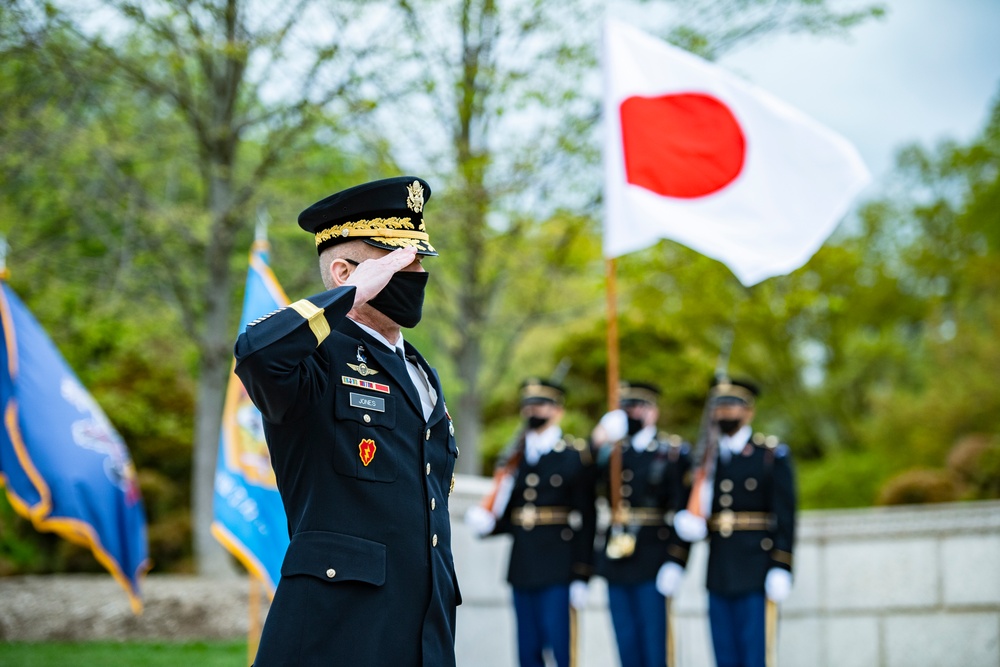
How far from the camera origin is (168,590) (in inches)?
408

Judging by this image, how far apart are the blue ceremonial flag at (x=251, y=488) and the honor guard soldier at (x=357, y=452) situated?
12.8 ft

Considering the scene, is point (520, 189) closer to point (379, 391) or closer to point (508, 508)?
point (508, 508)

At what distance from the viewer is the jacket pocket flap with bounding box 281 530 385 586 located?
8.69ft

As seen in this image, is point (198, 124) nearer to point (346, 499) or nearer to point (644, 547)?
point (644, 547)

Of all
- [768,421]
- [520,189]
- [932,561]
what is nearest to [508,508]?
[932,561]

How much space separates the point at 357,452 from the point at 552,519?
5.48m

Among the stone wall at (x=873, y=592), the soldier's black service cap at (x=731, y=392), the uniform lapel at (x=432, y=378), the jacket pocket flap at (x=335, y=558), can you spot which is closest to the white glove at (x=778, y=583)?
the soldier's black service cap at (x=731, y=392)

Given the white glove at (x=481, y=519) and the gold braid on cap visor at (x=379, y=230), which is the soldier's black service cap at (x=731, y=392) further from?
the gold braid on cap visor at (x=379, y=230)

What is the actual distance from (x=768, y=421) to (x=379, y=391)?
2448cm

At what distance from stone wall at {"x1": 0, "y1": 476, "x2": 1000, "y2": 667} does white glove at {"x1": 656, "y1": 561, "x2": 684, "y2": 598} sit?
1.81 metres

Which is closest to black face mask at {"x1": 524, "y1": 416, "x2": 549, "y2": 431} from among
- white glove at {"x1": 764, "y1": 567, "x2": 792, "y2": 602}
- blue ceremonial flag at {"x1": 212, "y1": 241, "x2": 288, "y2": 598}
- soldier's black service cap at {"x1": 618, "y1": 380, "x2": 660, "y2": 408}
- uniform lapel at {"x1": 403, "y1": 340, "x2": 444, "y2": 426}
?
soldier's black service cap at {"x1": 618, "y1": 380, "x2": 660, "y2": 408}

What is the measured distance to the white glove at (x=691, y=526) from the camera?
7562mm

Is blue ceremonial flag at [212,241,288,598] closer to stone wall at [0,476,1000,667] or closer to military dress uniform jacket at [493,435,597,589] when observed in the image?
military dress uniform jacket at [493,435,597,589]

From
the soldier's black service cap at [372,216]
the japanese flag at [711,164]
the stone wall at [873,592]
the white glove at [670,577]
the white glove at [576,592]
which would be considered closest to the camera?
the soldier's black service cap at [372,216]
